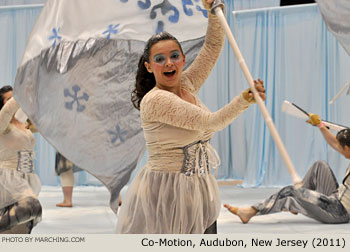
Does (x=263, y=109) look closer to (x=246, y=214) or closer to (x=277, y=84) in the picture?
(x=246, y=214)

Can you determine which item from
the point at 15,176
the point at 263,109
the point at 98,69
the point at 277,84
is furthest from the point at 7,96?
the point at 277,84

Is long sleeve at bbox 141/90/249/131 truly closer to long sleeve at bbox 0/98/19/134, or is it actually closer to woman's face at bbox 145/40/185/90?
woman's face at bbox 145/40/185/90

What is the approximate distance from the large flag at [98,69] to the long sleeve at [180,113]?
1212 mm

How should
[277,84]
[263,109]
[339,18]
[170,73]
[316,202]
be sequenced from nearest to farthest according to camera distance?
1. [263,109]
2. [170,73]
3. [339,18]
4. [316,202]
5. [277,84]

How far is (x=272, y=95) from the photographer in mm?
6066

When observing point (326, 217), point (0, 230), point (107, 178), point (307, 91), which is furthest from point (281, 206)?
point (307, 91)

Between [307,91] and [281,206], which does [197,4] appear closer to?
[281,206]

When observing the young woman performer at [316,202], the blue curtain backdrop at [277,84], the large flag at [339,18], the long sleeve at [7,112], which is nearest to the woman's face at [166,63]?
the large flag at [339,18]

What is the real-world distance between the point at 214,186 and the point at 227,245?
0.44 metres

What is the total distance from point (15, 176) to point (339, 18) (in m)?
1.67

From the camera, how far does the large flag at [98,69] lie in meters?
2.70

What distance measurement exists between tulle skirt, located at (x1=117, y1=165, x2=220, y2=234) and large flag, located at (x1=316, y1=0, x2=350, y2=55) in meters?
0.94

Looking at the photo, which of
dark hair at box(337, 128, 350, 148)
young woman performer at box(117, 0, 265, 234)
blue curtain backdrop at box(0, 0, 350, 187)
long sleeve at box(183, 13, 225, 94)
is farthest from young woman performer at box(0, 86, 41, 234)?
blue curtain backdrop at box(0, 0, 350, 187)

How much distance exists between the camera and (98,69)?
275 cm
